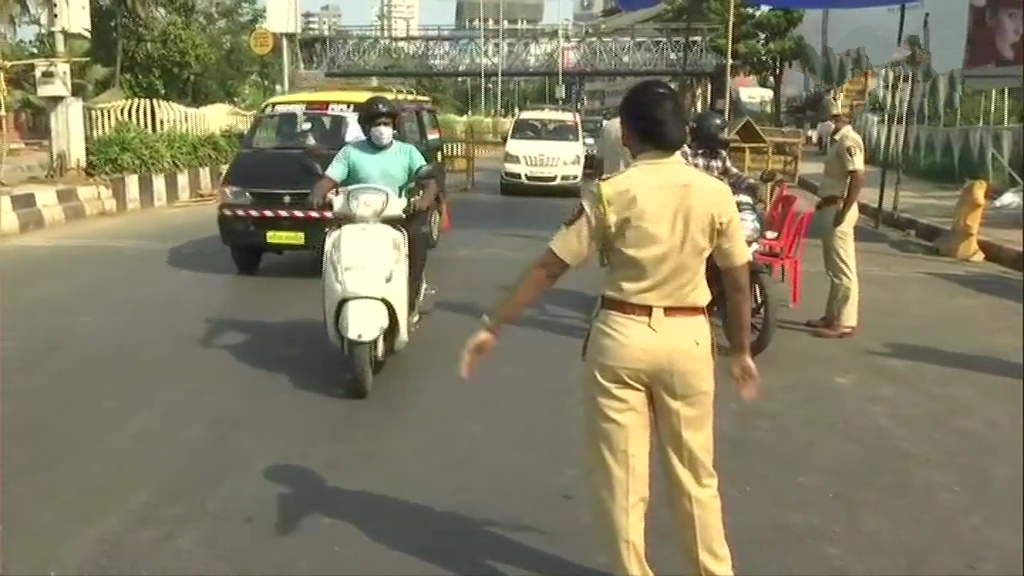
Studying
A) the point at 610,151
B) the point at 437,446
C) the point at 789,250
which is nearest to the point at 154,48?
the point at 610,151

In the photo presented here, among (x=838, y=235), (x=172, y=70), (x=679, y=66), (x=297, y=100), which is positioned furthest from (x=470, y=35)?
(x=838, y=235)

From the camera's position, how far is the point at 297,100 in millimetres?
12391

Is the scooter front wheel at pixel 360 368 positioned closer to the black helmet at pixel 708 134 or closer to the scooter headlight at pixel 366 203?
the scooter headlight at pixel 366 203

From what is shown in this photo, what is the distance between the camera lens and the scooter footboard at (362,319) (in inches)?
244

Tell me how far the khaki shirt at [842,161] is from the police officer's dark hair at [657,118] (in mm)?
4804

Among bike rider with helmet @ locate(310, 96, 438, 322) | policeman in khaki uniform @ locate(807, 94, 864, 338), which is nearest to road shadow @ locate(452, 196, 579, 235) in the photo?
policeman in khaki uniform @ locate(807, 94, 864, 338)

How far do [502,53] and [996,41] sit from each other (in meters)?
55.8

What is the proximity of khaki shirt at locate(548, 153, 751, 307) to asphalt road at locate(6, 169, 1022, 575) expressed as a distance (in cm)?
77

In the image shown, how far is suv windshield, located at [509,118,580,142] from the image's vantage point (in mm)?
22188

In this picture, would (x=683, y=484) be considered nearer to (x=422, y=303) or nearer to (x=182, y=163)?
(x=422, y=303)

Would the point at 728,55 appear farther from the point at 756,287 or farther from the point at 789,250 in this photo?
the point at 756,287

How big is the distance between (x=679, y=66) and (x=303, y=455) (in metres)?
51.5

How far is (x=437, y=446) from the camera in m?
5.43

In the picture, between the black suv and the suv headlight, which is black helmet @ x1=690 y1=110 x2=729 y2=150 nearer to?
the black suv
